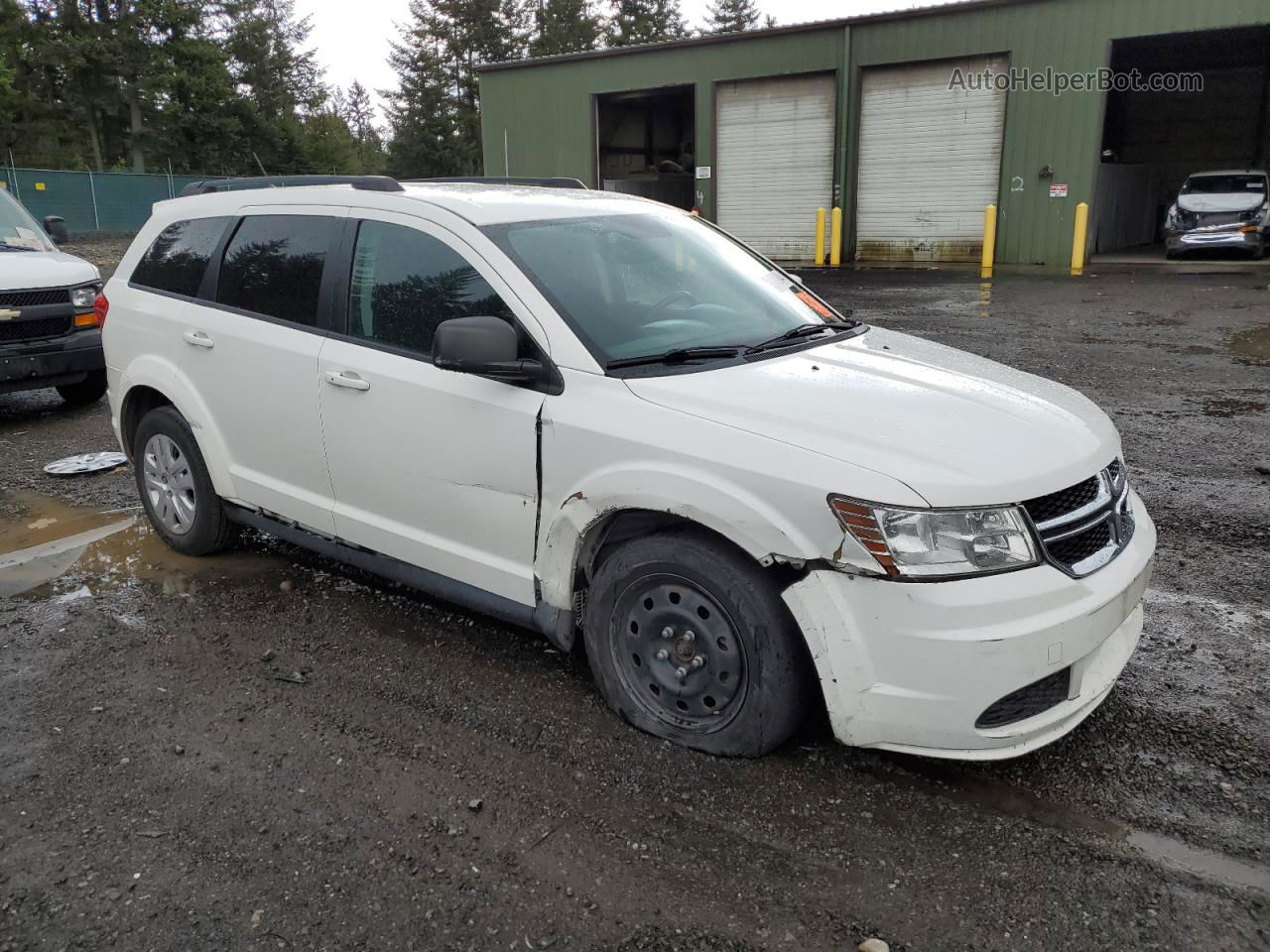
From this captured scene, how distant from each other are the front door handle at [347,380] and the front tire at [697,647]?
128 cm

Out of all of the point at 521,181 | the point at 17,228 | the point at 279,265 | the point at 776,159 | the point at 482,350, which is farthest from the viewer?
the point at 776,159

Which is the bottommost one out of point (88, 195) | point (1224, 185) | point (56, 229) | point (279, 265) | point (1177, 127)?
point (279, 265)

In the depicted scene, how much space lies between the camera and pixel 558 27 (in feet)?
197

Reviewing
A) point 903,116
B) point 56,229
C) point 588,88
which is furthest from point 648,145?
point 56,229

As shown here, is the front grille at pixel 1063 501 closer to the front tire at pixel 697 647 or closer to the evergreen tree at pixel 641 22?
the front tire at pixel 697 647

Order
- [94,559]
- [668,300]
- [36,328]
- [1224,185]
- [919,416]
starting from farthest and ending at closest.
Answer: [1224,185] < [36,328] < [94,559] < [668,300] < [919,416]

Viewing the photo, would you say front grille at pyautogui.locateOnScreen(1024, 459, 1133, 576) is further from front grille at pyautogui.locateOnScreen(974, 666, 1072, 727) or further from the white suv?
front grille at pyautogui.locateOnScreen(974, 666, 1072, 727)

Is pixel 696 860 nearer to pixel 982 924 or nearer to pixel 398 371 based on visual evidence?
pixel 982 924

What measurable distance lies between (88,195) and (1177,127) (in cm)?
3677

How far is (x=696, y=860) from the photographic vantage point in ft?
9.02

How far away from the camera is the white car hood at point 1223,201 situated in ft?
68.6

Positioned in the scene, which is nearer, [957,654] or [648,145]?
[957,654]

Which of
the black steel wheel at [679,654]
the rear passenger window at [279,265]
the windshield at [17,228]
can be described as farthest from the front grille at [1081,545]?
the windshield at [17,228]

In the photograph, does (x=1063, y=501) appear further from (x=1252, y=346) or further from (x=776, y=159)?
(x=776, y=159)
